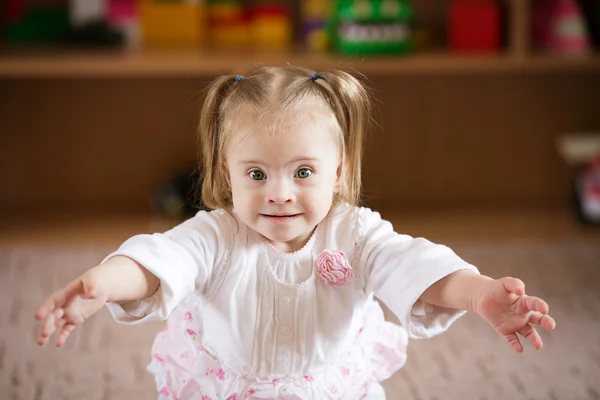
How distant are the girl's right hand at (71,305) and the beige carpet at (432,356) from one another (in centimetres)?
46

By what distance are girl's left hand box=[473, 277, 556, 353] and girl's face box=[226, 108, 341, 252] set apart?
0.70 ft

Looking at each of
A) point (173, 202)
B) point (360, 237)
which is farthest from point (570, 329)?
point (173, 202)

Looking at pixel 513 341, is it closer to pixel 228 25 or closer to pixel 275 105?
pixel 275 105

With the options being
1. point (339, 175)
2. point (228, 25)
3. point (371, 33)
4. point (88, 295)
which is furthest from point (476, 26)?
point (88, 295)

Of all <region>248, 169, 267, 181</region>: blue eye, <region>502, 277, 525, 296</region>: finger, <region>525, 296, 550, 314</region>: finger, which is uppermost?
<region>248, 169, 267, 181</region>: blue eye

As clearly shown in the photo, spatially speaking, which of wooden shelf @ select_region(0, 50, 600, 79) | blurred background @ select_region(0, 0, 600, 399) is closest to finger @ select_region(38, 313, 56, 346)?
blurred background @ select_region(0, 0, 600, 399)

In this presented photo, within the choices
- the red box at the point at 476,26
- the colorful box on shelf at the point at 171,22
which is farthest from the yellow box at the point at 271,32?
the red box at the point at 476,26

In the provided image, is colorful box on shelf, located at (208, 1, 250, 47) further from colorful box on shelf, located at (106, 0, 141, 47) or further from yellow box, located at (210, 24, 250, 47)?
colorful box on shelf, located at (106, 0, 141, 47)

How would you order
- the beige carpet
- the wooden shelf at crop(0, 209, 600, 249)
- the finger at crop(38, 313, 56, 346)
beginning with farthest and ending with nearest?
the wooden shelf at crop(0, 209, 600, 249) → the beige carpet → the finger at crop(38, 313, 56, 346)

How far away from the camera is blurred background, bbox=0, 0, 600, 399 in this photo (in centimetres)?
188

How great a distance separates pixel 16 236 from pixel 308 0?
2.73ft

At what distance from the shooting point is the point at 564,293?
1.67 m

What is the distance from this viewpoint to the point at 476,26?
2.01 meters

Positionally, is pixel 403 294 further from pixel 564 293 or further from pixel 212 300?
pixel 564 293
